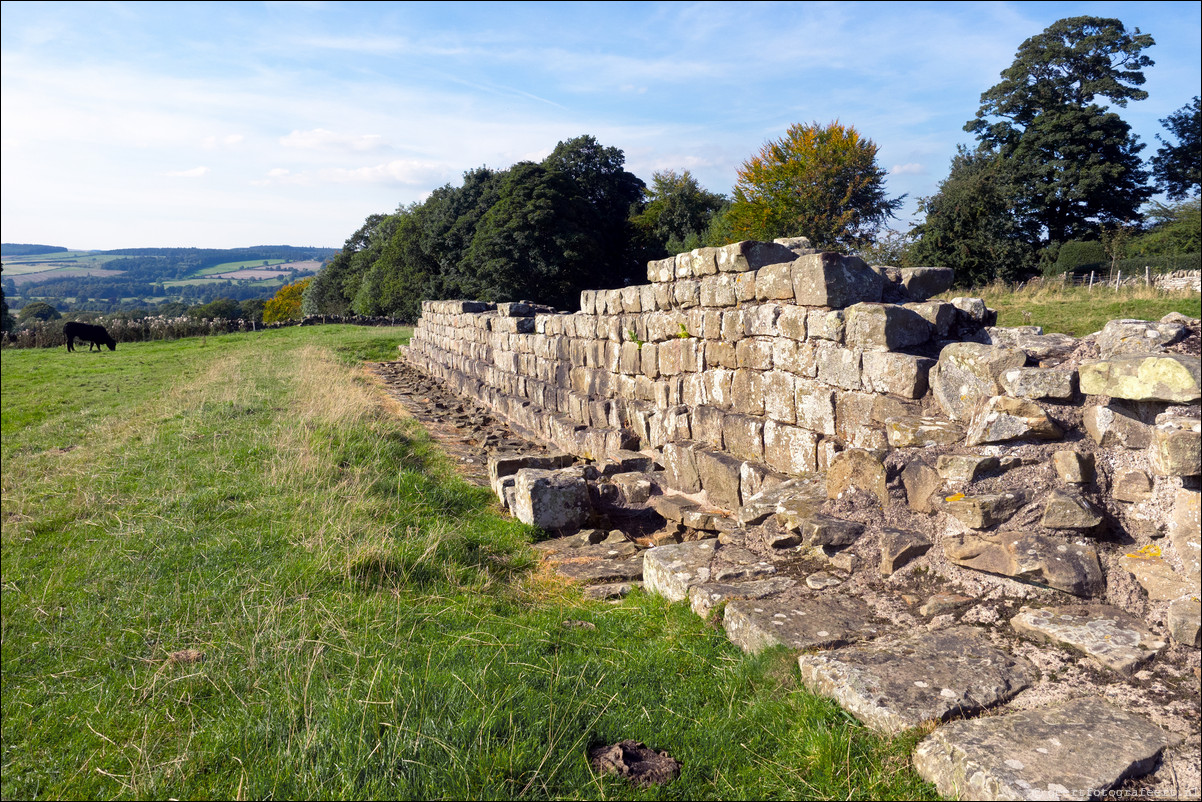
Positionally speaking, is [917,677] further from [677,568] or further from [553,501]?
[553,501]

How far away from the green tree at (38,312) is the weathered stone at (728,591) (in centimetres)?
414

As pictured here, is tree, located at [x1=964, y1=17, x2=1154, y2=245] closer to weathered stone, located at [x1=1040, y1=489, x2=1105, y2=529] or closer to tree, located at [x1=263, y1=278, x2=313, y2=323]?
weathered stone, located at [x1=1040, y1=489, x2=1105, y2=529]

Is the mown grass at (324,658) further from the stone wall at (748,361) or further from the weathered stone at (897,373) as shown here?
the weathered stone at (897,373)

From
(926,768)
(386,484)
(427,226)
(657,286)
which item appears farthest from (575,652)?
(427,226)

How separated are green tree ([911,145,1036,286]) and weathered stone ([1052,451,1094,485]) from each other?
93.9ft

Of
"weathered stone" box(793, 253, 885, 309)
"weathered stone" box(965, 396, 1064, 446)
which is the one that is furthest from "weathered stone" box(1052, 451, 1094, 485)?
"weathered stone" box(793, 253, 885, 309)

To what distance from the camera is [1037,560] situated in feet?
12.1

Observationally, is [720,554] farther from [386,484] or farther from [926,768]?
[386,484]

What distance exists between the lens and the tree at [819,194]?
35.4 m

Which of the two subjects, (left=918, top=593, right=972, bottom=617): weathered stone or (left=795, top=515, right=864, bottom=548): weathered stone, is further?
(left=795, top=515, right=864, bottom=548): weathered stone

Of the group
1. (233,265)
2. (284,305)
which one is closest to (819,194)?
(233,265)

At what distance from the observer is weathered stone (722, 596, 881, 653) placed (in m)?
3.73

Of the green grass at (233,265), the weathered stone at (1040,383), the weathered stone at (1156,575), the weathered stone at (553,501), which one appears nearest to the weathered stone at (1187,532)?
the weathered stone at (1156,575)

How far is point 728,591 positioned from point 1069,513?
6.51 feet
